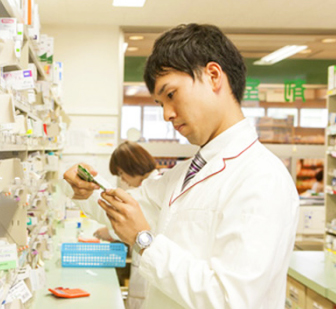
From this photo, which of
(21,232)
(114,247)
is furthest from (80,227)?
(21,232)

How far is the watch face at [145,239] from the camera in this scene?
1.51 meters

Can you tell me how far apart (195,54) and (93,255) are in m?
2.25

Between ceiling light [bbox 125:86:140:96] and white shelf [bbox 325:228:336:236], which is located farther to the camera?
ceiling light [bbox 125:86:140:96]

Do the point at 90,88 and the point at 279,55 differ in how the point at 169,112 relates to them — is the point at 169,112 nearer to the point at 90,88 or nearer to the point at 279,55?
the point at 90,88

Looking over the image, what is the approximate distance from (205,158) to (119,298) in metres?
1.42

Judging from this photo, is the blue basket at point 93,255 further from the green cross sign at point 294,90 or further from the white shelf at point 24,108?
the green cross sign at point 294,90

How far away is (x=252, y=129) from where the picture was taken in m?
1.68

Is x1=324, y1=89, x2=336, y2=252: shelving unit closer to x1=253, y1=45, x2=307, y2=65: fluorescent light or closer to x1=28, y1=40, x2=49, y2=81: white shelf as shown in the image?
x1=28, y1=40, x2=49, y2=81: white shelf

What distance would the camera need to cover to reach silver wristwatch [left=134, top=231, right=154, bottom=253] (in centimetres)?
151

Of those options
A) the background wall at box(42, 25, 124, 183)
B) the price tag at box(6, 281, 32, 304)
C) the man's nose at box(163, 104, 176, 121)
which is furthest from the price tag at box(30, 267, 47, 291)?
the background wall at box(42, 25, 124, 183)

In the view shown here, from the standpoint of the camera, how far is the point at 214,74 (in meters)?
1.59

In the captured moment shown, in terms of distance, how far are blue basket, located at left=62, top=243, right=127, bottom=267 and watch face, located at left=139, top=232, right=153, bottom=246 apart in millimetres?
1926

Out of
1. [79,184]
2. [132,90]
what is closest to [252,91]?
[132,90]

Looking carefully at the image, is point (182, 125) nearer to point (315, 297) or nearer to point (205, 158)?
point (205, 158)
